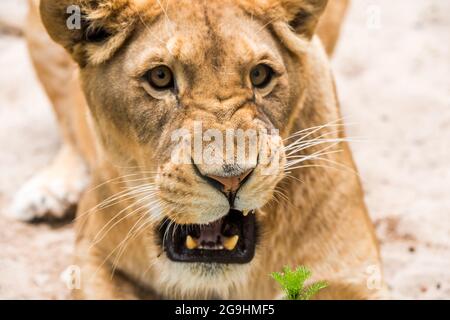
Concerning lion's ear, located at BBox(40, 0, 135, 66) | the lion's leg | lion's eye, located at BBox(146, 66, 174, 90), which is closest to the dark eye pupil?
lion's eye, located at BBox(146, 66, 174, 90)

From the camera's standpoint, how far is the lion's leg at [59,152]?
4.13 metres

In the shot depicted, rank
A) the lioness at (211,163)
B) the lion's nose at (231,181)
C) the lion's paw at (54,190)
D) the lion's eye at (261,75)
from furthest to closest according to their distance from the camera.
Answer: the lion's paw at (54,190)
the lion's eye at (261,75)
the lioness at (211,163)
the lion's nose at (231,181)

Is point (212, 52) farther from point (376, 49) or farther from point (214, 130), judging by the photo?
point (376, 49)

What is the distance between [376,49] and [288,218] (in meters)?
2.48

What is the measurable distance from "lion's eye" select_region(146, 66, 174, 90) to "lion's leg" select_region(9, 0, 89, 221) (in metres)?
1.45

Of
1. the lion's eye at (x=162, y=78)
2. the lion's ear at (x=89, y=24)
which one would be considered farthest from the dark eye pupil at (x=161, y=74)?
the lion's ear at (x=89, y=24)

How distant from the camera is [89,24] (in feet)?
9.20

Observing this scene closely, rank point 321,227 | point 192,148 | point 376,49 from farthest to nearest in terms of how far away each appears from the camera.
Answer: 1. point 376,49
2. point 321,227
3. point 192,148

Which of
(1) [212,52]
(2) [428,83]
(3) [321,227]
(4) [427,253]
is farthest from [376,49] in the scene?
(1) [212,52]

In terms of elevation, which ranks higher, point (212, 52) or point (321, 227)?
point (212, 52)

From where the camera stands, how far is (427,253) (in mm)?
3592

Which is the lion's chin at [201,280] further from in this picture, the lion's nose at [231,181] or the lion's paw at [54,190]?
the lion's paw at [54,190]

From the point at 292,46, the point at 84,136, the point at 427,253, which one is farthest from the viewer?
the point at 84,136

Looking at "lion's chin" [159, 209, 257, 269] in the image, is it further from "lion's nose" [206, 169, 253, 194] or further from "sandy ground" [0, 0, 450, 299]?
"sandy ground" [0, 0, 450, 299]
